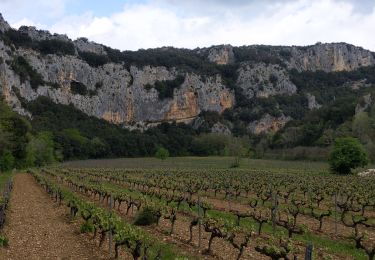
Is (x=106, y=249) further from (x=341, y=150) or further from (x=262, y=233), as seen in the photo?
(x=341, y=150)

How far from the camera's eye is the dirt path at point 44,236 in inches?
613

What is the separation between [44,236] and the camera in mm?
18547

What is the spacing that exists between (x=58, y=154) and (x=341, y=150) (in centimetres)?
6489

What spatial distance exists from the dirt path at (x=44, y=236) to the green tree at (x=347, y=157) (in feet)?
142

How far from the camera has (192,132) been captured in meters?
185

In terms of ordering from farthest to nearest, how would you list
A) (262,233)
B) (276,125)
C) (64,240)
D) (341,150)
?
1. (276,125)
2. (341,150)
3. (262,233)
4. (64,240)

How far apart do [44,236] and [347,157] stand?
1966 inches

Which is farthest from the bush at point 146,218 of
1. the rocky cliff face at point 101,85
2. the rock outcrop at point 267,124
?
the rock outcrop at point 267,124

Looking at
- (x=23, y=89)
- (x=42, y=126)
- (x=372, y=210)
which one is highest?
(x=23, y=89)

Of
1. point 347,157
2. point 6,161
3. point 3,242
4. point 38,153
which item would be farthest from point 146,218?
point 38,153

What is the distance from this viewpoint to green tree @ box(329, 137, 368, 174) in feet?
198

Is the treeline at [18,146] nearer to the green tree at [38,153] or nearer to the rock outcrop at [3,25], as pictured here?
the green tree at [38,153]

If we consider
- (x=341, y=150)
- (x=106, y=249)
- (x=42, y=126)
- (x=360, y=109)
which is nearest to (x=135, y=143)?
(x=42, y=126)

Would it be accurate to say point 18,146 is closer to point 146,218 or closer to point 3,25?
point 146,218
